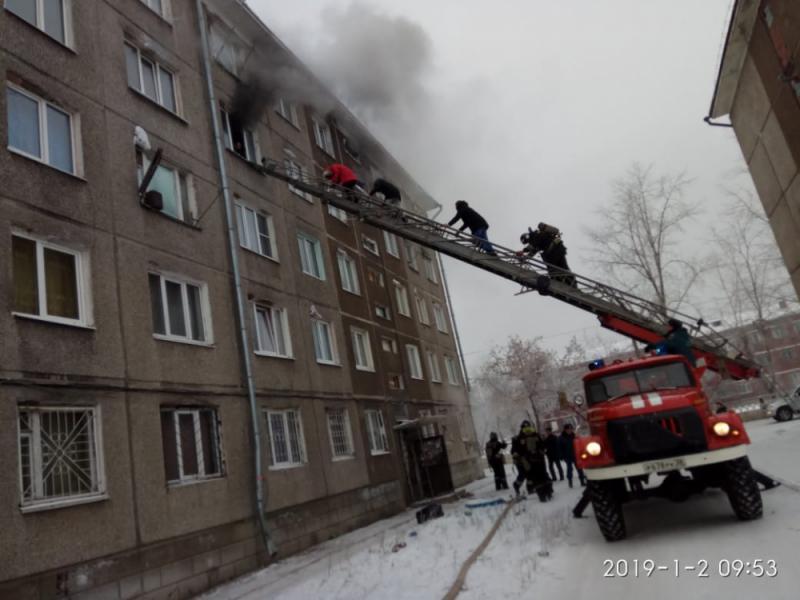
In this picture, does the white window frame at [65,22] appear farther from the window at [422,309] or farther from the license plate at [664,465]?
the window at [422,309]

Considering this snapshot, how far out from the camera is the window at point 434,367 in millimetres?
22906

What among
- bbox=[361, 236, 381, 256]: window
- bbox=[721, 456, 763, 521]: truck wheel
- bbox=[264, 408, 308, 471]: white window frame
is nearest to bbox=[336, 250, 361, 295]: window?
bbox=[361, 236, 381, 256]: window

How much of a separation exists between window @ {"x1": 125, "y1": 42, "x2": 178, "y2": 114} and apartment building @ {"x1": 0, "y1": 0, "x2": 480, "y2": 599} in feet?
0.17

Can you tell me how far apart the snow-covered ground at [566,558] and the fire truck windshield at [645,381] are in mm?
1753

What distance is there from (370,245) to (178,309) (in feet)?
35.4

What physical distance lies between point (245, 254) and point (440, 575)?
783 cm

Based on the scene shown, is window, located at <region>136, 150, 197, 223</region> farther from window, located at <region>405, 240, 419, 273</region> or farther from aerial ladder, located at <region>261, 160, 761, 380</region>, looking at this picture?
window, located at <region>405, 240, 419, 273</region>

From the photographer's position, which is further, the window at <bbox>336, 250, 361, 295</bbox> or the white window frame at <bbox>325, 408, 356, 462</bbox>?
the window at <bbox>336, 250, 361, 295</bbox>

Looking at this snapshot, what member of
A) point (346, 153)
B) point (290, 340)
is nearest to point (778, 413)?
point (346, 153)

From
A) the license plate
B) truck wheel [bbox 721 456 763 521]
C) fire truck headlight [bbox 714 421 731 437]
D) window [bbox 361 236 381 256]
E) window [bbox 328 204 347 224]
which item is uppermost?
window [bbox 328 204 347 224]

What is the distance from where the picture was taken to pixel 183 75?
12328mm

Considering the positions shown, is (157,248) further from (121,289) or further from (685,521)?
(685,521)

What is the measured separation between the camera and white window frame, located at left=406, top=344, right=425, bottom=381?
67.7 feet
